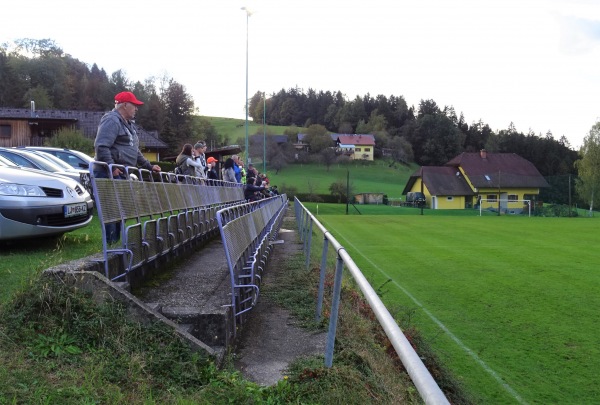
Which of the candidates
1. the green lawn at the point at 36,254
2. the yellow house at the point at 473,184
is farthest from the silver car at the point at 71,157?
the yellow house at the point at 473,184

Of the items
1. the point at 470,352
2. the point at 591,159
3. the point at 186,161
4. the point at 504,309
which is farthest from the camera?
the point at 591,159

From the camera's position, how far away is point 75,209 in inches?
262

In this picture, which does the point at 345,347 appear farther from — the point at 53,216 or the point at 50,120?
the point at 50,120

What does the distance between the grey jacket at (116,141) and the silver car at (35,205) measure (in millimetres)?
896

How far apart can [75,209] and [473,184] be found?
64.4 meters

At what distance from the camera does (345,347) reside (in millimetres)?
4145

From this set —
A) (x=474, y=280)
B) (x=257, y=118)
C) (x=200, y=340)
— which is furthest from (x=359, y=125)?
(x=200, y=340)

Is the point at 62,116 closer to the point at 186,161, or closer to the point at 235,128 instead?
the point at 186,161

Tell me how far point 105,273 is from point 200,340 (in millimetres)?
951

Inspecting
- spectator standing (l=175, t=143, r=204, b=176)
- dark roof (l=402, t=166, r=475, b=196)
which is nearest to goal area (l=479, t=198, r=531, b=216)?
dark roof (l=402, t=166, r=475, b=196)

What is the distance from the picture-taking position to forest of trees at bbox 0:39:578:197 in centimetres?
7555

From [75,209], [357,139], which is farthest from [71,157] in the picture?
[357,139]

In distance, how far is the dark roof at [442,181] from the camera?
65.1 m

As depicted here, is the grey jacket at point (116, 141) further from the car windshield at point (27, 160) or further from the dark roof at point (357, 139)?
the dark roof at point (357, 139)
